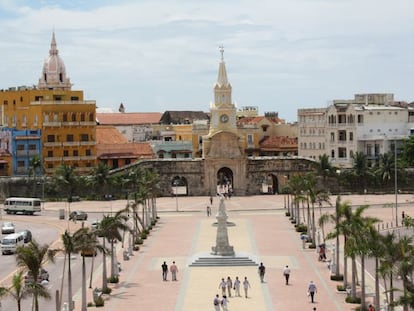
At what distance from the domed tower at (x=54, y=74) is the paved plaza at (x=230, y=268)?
41402mm

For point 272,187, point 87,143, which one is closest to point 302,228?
point 272,187

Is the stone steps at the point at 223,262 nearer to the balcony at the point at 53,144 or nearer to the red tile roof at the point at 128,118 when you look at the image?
the balcony at the point at 53,144

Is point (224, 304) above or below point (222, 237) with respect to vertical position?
below

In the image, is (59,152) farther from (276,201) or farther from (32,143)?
(276,201)

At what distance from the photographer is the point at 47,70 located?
143 m

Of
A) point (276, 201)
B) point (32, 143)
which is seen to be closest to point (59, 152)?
point (32, 143)

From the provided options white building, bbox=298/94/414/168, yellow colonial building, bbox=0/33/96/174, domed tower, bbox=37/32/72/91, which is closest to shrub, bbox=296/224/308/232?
white building, bbox=298/94/414/168

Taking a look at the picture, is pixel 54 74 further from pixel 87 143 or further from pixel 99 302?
pixel 99 302

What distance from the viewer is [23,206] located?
105 meters

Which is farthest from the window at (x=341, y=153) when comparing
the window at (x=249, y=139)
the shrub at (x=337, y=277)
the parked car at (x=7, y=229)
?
the shrub at (x=337, y=277)

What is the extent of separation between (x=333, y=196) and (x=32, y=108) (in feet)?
132

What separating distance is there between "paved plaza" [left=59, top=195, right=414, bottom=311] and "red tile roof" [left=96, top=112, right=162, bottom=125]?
7233 centimetres

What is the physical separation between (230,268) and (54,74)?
83360 mm

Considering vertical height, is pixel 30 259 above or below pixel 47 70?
below
